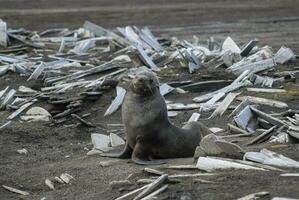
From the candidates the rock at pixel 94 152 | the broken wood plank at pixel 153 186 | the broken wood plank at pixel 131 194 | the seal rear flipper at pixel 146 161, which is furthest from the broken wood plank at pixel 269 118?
the broken wood plank at pixel 131 194

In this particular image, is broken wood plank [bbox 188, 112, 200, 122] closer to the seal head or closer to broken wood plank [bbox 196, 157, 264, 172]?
the seal head

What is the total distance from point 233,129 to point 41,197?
366 cm

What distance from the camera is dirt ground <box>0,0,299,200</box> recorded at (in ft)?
26.1

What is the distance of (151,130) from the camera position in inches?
421

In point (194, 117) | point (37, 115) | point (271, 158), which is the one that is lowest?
point (37, 115)

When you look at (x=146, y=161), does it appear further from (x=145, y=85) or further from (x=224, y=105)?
(x=224, y=105)

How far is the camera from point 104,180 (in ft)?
31.0

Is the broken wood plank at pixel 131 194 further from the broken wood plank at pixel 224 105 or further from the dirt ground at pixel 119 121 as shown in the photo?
the broken wood plank at pixel 224 105

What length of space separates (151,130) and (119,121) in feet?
12.8

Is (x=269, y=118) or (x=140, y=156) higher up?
(x=269, y=118)

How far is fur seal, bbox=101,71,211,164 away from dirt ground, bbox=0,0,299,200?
1.18 feet

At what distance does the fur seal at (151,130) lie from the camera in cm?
1070

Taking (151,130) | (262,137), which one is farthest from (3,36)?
(262,137)

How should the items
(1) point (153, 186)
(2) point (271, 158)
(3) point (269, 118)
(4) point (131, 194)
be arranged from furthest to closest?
(3) point (269, 118) → (2) point (271, 158) → (4) point (131, 194) → (1) point (153, 186)
